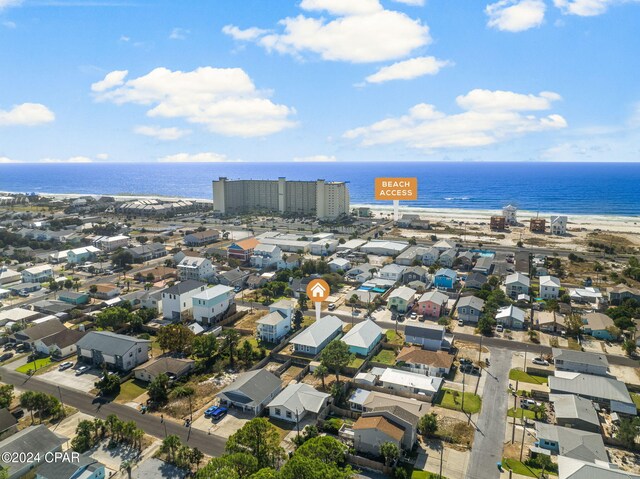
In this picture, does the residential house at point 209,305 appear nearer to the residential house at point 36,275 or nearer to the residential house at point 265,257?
the residential house at point 265,257

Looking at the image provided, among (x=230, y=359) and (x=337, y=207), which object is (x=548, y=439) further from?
(x=337, y=207)

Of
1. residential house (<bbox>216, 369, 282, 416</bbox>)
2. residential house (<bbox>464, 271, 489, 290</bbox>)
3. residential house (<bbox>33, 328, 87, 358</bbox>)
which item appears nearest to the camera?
residential house (<bbox>216, 369, 282, 416</bbox>)

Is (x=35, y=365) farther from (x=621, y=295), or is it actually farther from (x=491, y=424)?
(x=621, y=295)

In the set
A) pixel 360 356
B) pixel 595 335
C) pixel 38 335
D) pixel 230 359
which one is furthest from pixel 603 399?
pixel 38 335

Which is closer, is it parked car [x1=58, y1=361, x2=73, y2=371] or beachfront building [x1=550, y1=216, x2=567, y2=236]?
parked car [x1=58, y1=361, x2=73, y2=371]

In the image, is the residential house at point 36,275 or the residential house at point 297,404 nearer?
the residential house at point 297,404

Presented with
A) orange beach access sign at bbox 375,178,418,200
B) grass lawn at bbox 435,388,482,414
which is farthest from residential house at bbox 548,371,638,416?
orange beach access sign at bbox 375,178,418,200

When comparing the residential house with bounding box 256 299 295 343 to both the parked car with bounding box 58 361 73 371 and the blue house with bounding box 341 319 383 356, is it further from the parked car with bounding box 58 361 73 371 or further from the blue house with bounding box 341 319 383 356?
the parked car with bounding box 58 361 73 371

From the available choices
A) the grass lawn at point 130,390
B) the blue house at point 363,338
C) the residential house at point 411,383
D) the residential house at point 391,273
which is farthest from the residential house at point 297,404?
the residential house at point 391,273
